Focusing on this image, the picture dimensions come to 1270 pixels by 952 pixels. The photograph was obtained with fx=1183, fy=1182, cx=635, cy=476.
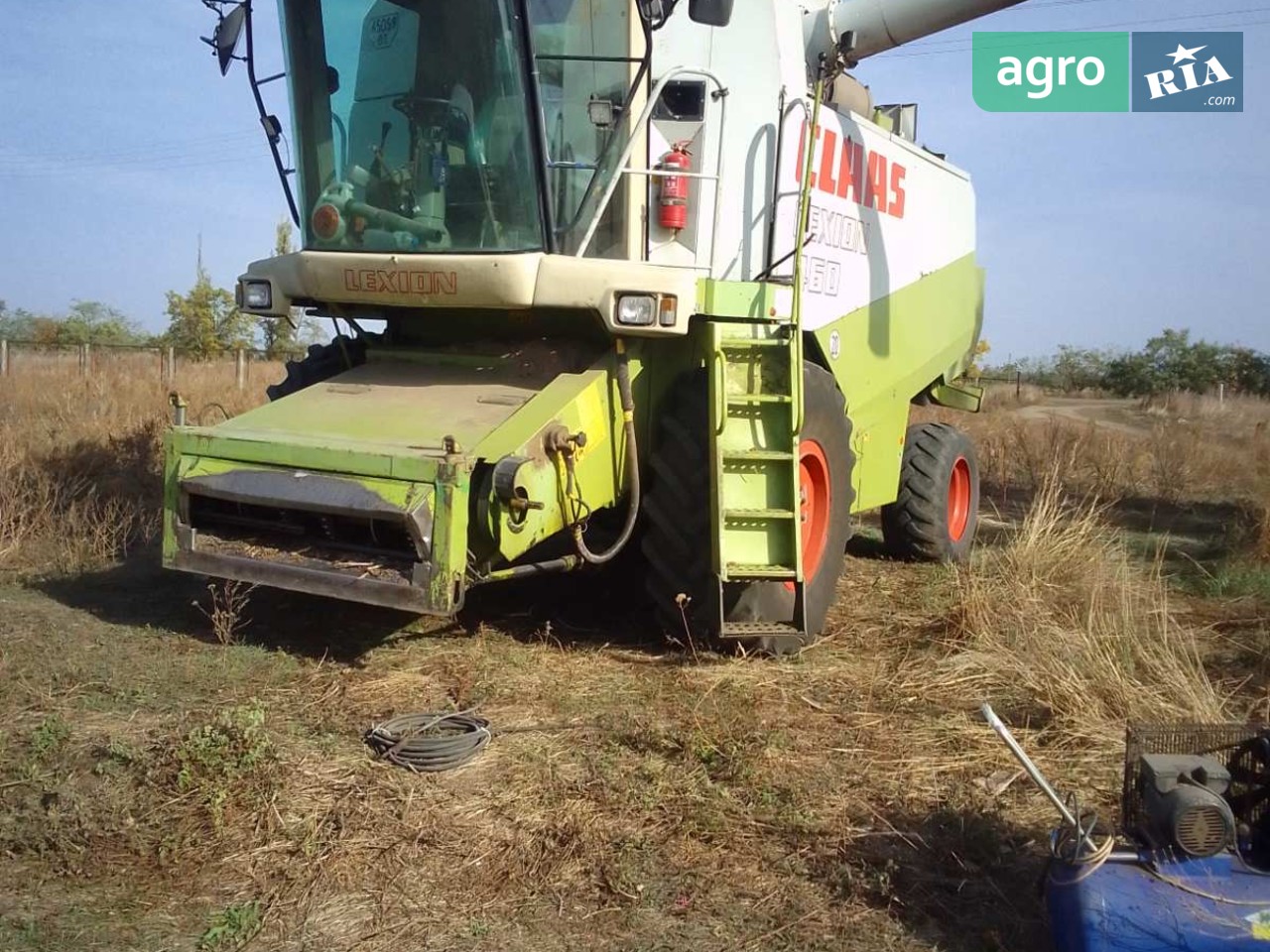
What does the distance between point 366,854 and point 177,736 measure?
32.3 inches

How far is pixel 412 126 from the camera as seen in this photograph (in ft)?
17.0

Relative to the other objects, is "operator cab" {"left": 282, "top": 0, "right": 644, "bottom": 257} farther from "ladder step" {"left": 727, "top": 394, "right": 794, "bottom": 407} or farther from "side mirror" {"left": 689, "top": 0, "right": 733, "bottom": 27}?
"ladder step" {"left": 727, "top": 394, "right": 794, "bottom": 407}

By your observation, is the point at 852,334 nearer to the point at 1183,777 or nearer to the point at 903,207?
the point at 903,207

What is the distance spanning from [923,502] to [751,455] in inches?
114

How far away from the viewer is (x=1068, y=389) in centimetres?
3847

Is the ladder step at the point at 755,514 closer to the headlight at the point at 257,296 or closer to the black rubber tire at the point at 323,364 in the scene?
the black rubber tire at the point at 323,364

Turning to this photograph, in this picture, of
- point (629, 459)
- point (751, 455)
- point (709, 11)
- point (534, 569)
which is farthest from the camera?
point (629, 459)

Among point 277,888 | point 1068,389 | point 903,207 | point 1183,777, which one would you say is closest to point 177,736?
point 277,888

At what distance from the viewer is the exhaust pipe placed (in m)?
5.64

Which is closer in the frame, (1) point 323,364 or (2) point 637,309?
(2) point 637,309

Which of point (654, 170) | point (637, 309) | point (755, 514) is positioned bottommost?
point (755, 514)

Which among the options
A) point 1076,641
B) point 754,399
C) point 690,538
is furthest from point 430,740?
point 1076,641

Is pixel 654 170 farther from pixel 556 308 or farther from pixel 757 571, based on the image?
pixel 757 571

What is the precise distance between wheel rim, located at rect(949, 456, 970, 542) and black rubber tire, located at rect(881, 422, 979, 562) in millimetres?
338
